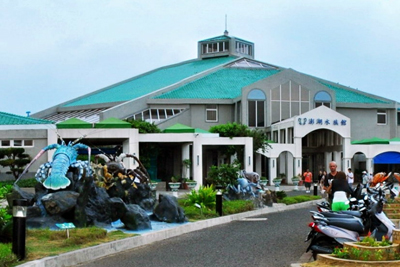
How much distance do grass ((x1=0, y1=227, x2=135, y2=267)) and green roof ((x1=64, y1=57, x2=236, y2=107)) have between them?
4003 centimetres

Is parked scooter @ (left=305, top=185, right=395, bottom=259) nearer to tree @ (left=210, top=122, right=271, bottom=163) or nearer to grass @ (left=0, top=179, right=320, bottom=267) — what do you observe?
grass @ (left=0, top=179, right=320, bottom=267)

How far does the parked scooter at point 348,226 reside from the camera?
11.7 metres

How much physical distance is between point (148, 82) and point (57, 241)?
50.8 metres

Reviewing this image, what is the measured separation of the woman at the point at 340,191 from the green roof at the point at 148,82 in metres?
40.5

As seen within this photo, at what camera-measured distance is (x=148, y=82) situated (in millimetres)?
63688

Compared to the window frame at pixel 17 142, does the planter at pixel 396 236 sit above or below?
below

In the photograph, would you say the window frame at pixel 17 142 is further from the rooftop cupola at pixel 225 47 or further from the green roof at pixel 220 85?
the rooftop cupola at pixel 225 47

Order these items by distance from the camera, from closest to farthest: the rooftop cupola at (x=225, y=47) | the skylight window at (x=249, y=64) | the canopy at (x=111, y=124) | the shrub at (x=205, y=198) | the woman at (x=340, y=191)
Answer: the woman at (x=340, y=191) < the shrub at (x=205, y=198) < the canopy at (x=111, y=124) < the skylight window at (x=249, y=64) < the rooftop cupola at (x=225, y=47)

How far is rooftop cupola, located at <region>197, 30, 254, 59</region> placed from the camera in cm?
6709

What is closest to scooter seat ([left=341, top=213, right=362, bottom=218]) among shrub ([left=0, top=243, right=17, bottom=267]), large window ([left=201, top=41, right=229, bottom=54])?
shrub ([left=0, top=243, right=17, bottom=267])

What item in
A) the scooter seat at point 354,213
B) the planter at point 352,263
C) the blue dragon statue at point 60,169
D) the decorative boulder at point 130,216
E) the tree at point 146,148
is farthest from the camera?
the tree at point 146,148

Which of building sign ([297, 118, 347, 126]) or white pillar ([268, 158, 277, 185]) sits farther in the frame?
building sign ([297, 118, 347, 126])

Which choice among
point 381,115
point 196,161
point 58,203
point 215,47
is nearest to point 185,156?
point 196,161

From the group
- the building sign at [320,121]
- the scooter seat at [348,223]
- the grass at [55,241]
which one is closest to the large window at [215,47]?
the building sign at [320,121]
